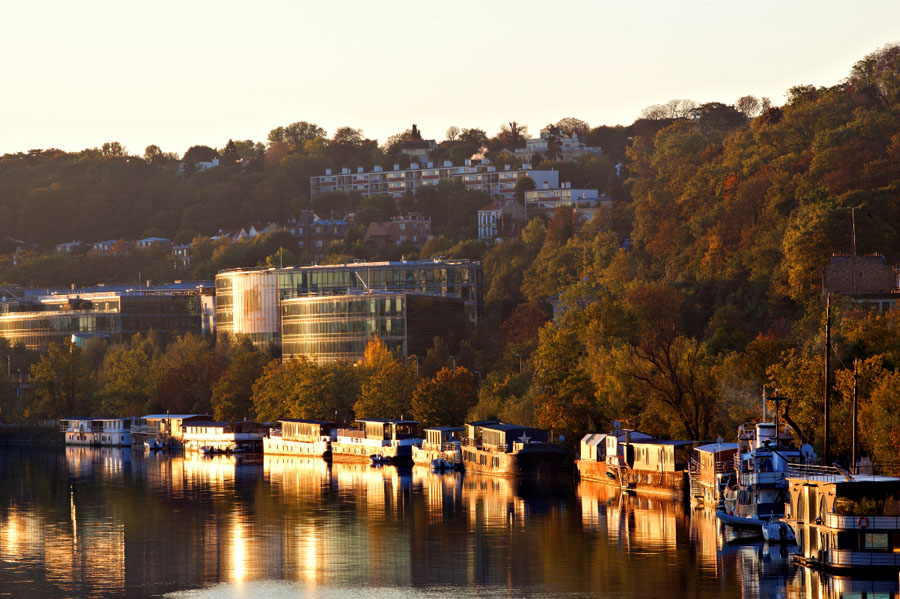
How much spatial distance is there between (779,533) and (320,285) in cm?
11703

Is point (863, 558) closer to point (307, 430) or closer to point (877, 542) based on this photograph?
point (877, 542)

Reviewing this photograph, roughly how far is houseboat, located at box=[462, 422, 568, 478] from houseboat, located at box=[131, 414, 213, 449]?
54.3m

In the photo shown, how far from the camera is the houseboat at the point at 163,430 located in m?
157

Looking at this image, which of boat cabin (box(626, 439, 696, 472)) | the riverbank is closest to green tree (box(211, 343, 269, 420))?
the riverbank

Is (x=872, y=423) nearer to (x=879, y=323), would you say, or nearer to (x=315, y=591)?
(x=879, y=323)

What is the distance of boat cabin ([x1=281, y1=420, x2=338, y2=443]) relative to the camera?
446ft

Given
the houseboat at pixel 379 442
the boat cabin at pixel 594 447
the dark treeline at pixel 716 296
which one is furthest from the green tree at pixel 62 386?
the boat cabin at pixel 594 447

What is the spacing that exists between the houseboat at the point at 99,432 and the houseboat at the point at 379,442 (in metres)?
41.1

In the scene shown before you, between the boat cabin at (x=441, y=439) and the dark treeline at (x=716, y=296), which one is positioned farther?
the boat cabin at (x=441, y=439)

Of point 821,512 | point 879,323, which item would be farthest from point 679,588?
point 879,323

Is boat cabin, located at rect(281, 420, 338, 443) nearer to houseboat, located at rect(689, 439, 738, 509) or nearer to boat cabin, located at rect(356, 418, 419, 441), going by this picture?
boat cabin, located at rect(356, 418, 419, 441)

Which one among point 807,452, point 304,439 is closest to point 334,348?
point 304,439

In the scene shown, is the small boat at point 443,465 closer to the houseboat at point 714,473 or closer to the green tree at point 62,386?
the houseboat at point 714,473

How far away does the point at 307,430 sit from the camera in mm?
137000
